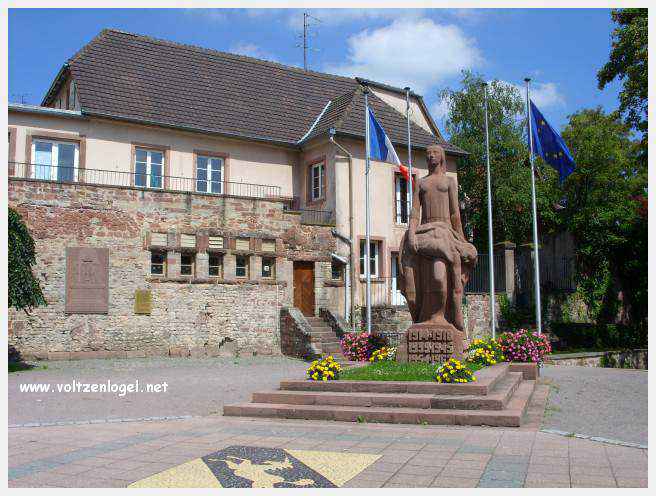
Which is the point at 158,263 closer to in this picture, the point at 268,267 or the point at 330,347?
the point at 268,267

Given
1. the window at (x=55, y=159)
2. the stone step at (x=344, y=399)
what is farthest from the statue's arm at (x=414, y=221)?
the window at (x=55, y=159)

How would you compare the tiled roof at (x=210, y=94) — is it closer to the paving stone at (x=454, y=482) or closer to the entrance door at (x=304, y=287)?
the entrance door at (x=304, y=287)

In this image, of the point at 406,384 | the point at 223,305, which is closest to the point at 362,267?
the point at 223,305

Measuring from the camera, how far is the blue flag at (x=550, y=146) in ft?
61.4

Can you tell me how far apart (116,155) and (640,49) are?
58.5 ft

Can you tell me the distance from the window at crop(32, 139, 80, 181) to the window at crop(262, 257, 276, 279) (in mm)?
6960

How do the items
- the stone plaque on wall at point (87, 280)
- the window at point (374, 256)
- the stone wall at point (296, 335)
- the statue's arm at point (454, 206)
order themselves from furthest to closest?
the window at point (374, 256), the stone wall at point (296, 335), the stone plaque on wall at point (87, 280), the statue's arm at point (454, 206)

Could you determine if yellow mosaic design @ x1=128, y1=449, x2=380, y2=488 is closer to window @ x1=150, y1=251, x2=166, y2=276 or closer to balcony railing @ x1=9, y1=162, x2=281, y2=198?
window @ x1=150, y1=251, x2=166, y2=276

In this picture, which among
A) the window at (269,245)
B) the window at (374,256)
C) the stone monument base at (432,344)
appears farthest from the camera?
the window at (374,256)

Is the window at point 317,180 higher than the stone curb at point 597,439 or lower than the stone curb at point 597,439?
higher

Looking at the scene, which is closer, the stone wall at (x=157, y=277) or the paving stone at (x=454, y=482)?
the paving stone at (x=454, y=482)

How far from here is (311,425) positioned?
365 inches

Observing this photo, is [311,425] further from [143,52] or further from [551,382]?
[143,52]

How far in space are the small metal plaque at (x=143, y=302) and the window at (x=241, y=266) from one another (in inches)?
126
